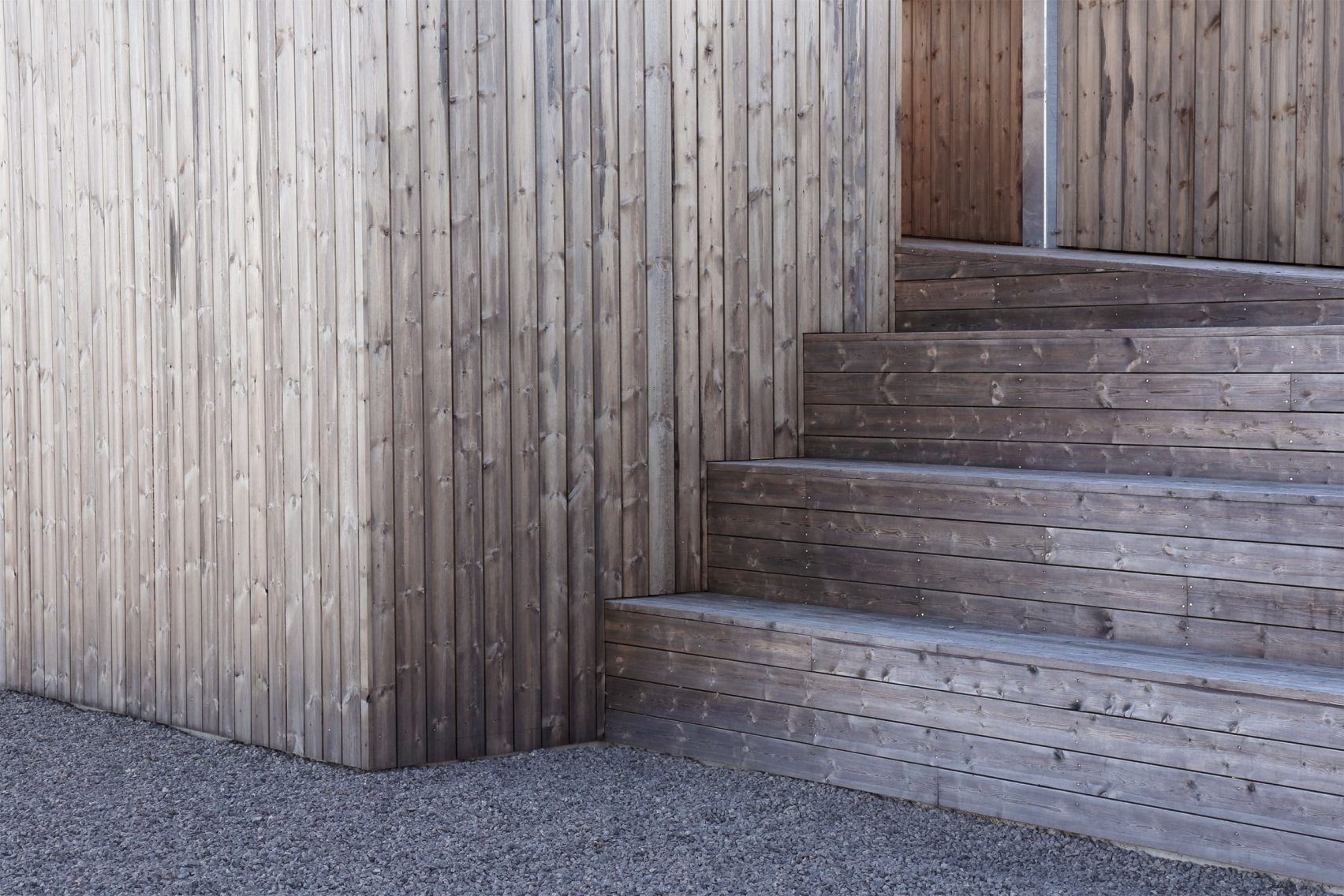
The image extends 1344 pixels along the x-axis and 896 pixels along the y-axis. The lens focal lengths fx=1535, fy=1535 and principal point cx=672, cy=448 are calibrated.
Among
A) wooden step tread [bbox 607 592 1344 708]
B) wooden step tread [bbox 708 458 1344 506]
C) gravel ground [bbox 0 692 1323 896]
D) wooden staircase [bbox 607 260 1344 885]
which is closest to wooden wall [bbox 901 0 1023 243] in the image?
wooden staircase [bbox 607 260 1344 885]

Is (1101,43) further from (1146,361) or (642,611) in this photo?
(642,611)

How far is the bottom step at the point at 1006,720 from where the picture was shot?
2.88 meters

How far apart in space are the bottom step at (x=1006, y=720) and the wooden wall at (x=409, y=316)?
370 millimetres

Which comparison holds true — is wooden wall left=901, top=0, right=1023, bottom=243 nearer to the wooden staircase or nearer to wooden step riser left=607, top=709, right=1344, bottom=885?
the wooden staircase

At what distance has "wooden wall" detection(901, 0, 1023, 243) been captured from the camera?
7.02m

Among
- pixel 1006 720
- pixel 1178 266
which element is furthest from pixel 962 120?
pixel 1006 720

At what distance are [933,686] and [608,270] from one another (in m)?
1.43

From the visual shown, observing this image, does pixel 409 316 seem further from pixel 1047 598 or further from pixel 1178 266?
pixel 1178 266

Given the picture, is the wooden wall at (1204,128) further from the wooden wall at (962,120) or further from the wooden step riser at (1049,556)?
the wooden step riser at (1049,556)

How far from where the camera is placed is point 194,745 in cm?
416

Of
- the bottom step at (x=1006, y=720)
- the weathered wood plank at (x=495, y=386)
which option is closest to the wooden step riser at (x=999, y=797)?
the bottom step at (x=1006, y=720)

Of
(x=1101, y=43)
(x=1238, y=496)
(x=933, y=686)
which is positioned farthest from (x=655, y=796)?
(x=1101, y=43)

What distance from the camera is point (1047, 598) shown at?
3539 millimetres

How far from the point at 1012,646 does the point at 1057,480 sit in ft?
1.47
